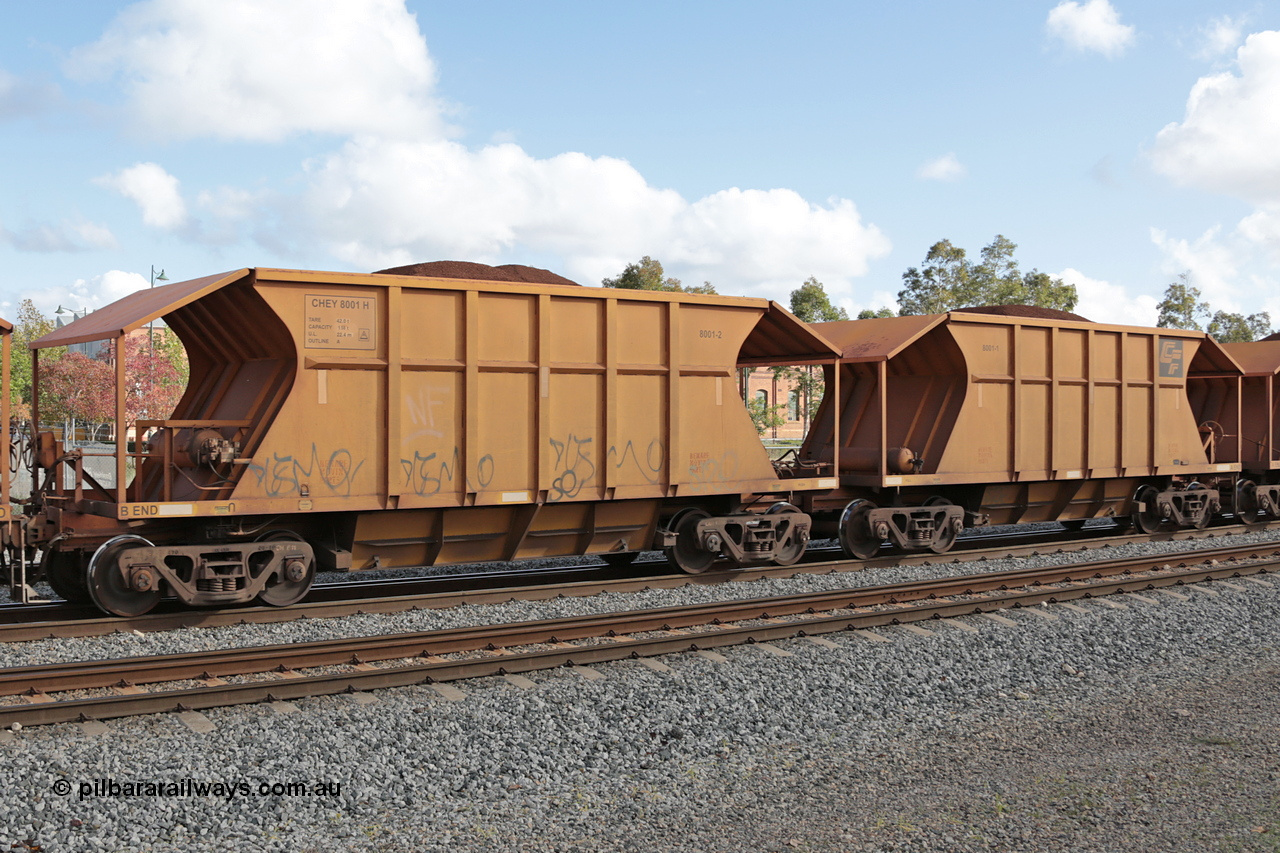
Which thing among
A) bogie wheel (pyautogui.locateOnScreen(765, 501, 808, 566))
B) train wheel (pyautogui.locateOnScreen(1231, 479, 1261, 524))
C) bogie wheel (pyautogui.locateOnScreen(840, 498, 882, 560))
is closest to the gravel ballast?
bogie wheel (pyautogui.locateOnScreen(765, 501, 808, 566))

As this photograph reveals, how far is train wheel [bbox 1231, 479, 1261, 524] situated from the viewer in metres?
18.1

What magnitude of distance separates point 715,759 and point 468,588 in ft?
19.0

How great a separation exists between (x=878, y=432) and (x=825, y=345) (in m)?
2.35

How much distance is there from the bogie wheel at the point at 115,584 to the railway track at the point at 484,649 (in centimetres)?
176

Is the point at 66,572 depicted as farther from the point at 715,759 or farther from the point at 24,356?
the point at 24,356

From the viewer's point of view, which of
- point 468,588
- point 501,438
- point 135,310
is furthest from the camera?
point 468,588

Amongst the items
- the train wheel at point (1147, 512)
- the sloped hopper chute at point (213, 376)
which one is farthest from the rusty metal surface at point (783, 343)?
the train wheel at point (1147, 512)

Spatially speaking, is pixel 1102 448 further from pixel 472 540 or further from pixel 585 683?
pixel 585 683

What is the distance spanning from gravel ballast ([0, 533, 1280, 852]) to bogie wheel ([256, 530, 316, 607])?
0.91m

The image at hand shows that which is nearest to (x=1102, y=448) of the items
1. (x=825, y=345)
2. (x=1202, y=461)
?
(x=1202, y=461)

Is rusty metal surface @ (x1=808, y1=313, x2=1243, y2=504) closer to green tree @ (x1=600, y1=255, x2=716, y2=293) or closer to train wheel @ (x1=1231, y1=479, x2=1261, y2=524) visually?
train wheel @ (x1=1231, y1=479, x2=1261, y2=524)

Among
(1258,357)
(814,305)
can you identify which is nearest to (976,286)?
(814,305)

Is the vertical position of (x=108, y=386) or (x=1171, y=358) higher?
(x=108, y=386)

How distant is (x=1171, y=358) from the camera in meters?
16.8
